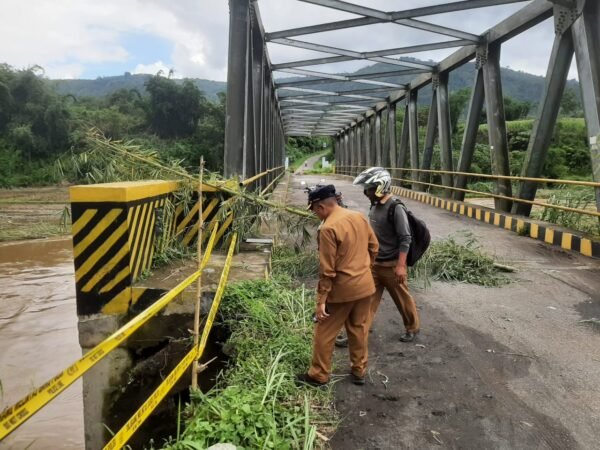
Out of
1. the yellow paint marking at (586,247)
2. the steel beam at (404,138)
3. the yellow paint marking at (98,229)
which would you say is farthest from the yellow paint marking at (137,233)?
the steel beam at (404,138)

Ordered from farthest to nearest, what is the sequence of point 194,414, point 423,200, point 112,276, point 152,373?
point 423,200 < point 152,373 < point 112,276 < point 194,414

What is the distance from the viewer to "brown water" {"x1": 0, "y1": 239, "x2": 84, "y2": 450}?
377 cm

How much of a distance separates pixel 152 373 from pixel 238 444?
6.13 feet

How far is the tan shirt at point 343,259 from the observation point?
2996 mm

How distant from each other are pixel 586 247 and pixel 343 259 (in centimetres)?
514

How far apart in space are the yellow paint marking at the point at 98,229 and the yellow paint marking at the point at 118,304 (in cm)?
43

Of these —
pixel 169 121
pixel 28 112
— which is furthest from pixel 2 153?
pixel 169 121

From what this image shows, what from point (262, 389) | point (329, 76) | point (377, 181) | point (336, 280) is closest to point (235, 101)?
point (377, 181)

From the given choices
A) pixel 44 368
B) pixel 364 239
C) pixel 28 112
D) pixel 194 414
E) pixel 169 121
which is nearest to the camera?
pixel 194 414

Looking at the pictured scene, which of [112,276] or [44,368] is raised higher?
[112,276]

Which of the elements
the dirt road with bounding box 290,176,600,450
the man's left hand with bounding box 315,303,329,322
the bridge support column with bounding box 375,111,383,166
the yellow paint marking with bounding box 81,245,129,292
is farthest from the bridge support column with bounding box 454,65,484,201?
the bridge support column with bounding box 375,111,383,166

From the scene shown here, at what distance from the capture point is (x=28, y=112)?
31.7 m

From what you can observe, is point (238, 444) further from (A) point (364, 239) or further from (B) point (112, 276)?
(B) point (112, 276)

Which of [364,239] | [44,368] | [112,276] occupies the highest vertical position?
[364,239]
